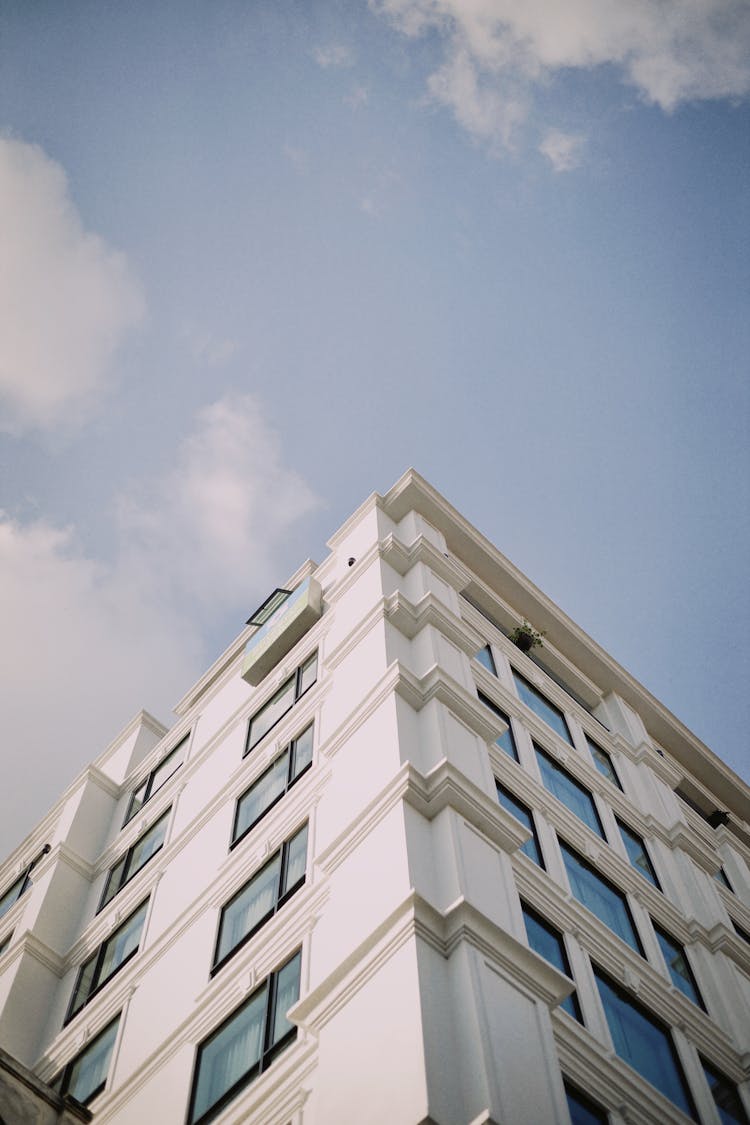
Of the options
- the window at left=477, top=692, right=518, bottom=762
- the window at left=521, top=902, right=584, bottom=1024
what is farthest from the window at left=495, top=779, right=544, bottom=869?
the window at left=521, top=902, right=584, bottom=1024

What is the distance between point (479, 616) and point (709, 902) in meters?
7.78

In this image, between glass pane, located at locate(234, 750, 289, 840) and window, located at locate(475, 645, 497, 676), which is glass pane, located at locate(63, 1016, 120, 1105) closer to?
glass pane, located at locate(234, 750, 289, 840)

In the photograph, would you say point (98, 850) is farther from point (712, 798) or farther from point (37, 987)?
point (712, 798)

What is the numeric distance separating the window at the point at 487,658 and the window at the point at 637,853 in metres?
4.08

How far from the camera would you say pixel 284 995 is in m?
13.8

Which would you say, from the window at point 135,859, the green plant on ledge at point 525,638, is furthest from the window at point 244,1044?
the green plant on ledge at point 525,638

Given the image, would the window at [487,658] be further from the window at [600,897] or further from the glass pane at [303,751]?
the window at [600,897]

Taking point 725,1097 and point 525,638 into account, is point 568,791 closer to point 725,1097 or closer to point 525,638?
point 525,638

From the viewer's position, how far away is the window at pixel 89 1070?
16.2 metres

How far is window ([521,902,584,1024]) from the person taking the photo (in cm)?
1452

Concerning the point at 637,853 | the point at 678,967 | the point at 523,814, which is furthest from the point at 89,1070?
the point at 637,853

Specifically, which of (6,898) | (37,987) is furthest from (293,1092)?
(6,898)

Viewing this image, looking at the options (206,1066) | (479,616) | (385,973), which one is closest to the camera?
(385,973)

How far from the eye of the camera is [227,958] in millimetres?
15539
